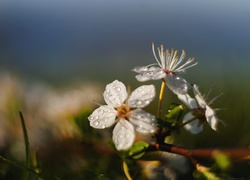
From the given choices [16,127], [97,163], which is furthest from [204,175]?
[16,127]

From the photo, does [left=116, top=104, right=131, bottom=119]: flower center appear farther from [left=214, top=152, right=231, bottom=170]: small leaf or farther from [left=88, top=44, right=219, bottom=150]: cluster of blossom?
[left=214, top=152, right=231, bottom=170]: small leaf

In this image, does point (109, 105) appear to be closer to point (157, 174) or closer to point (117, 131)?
point (117, 131)

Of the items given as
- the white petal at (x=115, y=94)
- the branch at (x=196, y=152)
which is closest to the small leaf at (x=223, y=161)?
the branch at (x=196, y=152)

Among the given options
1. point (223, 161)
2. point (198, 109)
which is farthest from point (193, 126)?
point (223, 161)

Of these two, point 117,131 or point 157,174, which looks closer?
point 117,131

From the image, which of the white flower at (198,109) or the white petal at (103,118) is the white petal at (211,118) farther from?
the white petal at (103,118)
